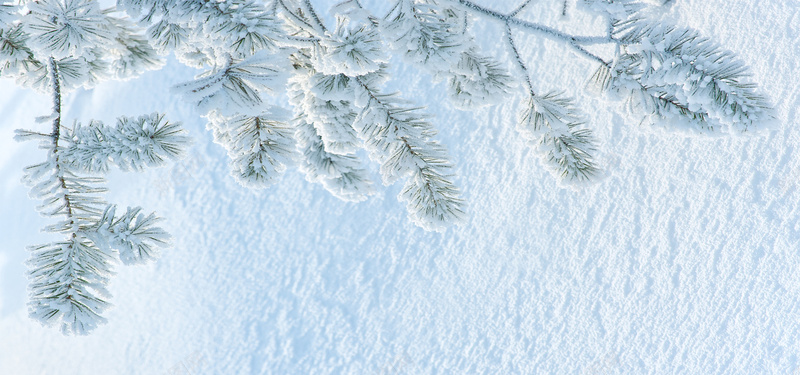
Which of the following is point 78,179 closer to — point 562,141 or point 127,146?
point 127,146

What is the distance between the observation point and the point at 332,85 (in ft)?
1.57

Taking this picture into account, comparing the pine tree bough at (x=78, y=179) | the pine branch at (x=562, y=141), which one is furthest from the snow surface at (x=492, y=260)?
the pine tree bough at (x=78, y=179)

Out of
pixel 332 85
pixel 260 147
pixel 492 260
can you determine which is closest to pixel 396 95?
pixel 332 85

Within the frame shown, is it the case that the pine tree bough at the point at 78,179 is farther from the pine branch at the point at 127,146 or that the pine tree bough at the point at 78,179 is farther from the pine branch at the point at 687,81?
the pine branch at the point at 687,81

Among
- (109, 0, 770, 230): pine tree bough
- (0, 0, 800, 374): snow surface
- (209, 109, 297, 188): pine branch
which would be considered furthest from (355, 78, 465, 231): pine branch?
(0, 0, 800, 374): snow surface

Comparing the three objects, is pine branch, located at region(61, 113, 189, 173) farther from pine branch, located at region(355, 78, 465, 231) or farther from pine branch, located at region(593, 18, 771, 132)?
pine branch, located at region(593, 18, 771, 132)

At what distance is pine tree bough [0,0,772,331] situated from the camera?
0.40 metres

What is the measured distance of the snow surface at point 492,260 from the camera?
1105mm

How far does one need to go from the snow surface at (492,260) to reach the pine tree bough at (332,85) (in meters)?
0.71

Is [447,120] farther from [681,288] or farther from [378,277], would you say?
[681,288]

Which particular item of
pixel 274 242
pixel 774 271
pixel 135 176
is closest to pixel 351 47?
pixel 274 242

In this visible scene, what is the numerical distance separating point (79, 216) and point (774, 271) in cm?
141

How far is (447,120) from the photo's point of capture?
4.55 ft

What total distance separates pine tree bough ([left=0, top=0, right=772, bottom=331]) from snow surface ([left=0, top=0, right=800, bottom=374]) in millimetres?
707
